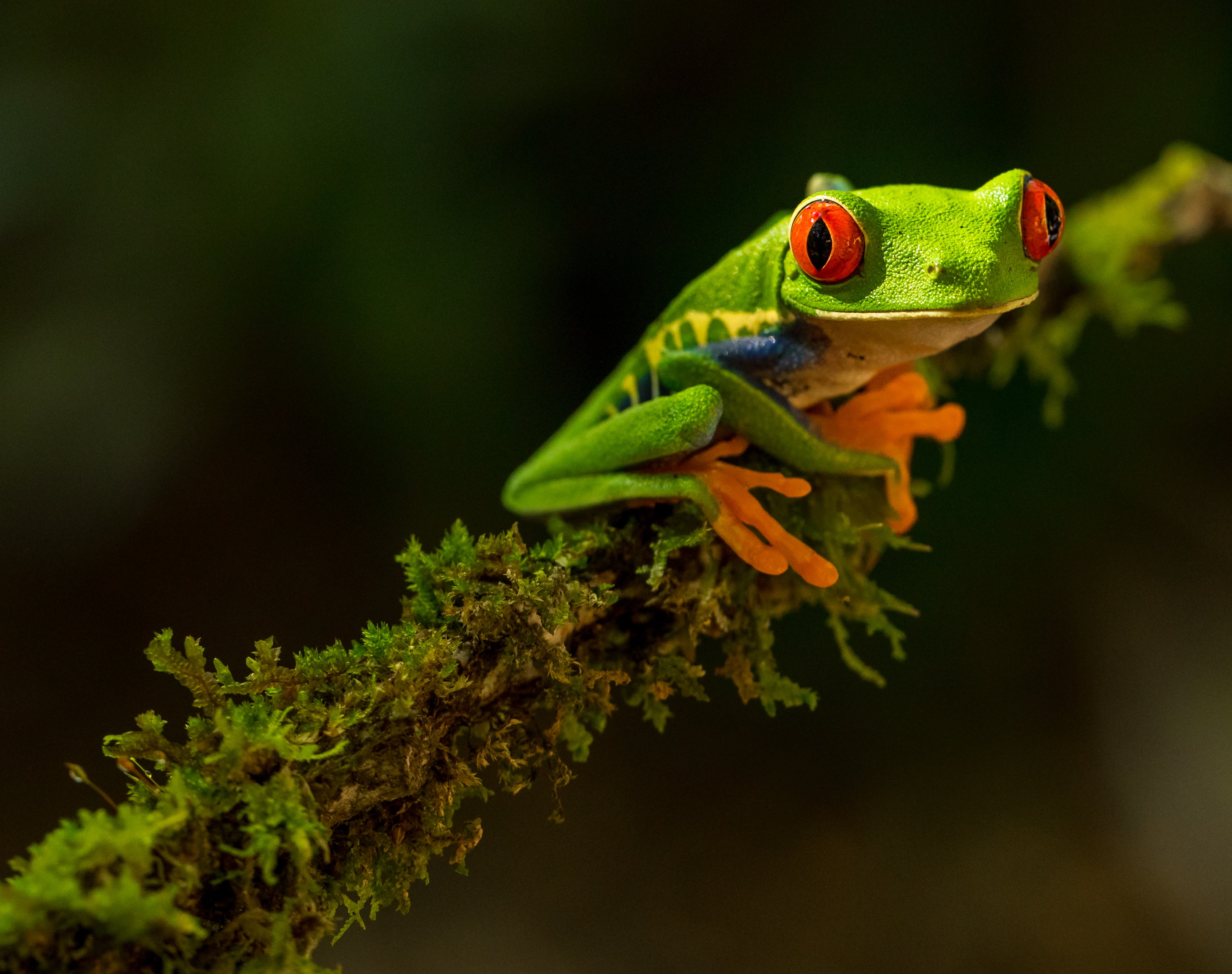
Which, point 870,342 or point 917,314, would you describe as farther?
point 870,342

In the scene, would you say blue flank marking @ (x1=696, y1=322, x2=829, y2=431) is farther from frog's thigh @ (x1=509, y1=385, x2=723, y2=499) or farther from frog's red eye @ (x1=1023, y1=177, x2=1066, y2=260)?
frog's red eye @ (x1=1023, y1=177, x2=1066, y2=260)

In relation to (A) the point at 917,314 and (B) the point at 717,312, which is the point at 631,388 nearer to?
(B) the point at 717,312

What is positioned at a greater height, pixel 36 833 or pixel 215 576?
pixel 215 576

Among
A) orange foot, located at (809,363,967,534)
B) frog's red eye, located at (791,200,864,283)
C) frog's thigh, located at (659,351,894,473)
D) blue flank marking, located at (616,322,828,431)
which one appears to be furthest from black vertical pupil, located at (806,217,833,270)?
orange foot, located at (809,363,967,534)

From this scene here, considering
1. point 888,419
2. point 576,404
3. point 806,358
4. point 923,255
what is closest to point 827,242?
point 923,255

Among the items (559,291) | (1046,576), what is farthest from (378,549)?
(1046,576)

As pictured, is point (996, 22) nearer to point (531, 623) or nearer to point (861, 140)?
point (861, 140)

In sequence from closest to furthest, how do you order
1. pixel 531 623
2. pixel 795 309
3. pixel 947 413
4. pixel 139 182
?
1. pixel 531 623
2. pixel 795 309
3. pixel 947 413
4. pixel 139 182
